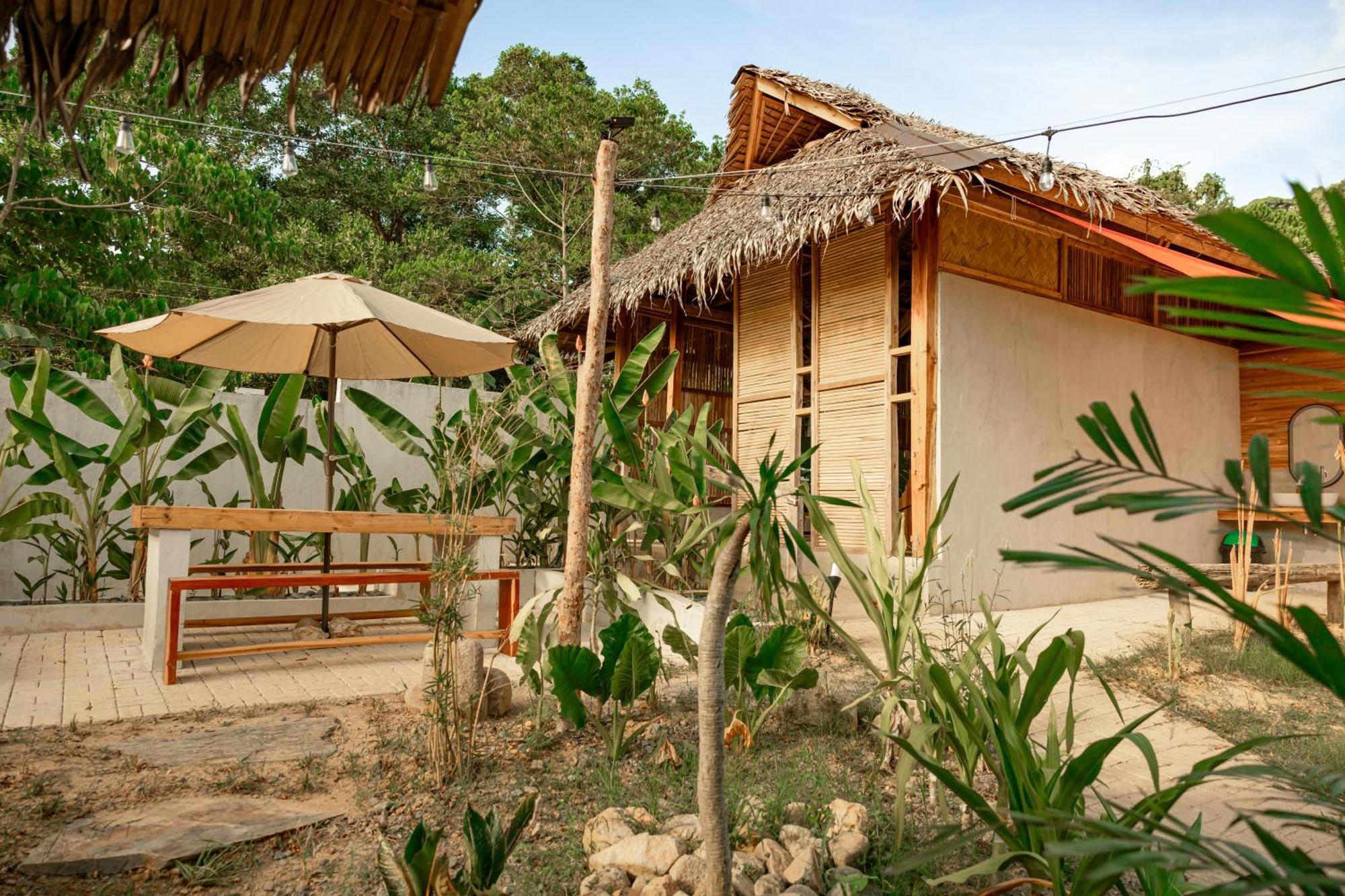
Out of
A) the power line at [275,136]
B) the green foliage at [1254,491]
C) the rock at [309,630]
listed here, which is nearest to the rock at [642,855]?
the green foliage at [1254,491]

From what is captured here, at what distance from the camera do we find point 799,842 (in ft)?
7.39

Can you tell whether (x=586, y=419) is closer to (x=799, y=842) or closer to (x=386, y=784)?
(x=386, y=784)

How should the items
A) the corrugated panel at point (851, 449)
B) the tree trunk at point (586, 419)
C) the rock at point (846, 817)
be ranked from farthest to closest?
the corrugated panel at point (851, 449)
the tree trunk at point (586, 419)
the rock at point (846, 817)

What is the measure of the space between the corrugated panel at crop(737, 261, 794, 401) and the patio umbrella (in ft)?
10.1

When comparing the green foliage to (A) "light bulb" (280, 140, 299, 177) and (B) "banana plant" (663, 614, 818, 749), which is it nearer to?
(B) "banana plant" (663, 614, 818, 749)

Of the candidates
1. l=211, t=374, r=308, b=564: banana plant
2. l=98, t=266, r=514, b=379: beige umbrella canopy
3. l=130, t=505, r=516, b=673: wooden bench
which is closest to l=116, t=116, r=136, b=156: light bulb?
l=98, t=266, r=514, b=379: beige umbrella canopy

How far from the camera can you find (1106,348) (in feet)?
26.2

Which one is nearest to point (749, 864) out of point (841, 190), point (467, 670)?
point (467, 670)

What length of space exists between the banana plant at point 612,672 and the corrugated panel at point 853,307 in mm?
4775

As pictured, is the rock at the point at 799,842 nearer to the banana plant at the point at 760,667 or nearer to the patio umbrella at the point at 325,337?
the banana plant at the point at 760,667

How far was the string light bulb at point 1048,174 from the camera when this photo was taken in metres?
5.86

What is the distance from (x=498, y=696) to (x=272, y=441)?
133 inches

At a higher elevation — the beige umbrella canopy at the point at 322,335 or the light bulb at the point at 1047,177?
the light bulb at the point at 1047,177

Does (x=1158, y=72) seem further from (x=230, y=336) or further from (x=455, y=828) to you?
(x=455, y=828)
